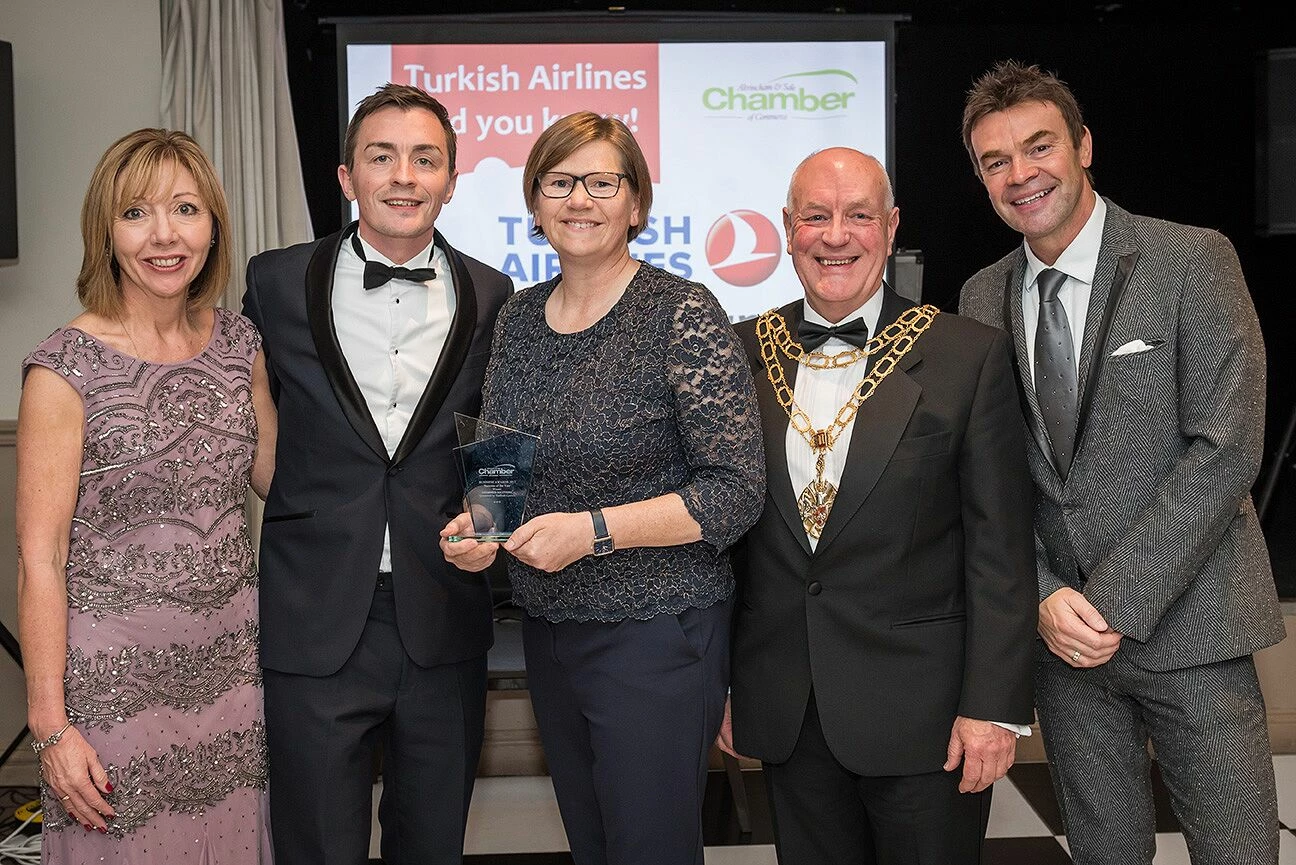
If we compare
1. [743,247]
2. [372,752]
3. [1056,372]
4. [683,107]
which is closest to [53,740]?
[372,752]

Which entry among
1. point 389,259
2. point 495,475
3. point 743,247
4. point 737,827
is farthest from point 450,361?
point 743,247

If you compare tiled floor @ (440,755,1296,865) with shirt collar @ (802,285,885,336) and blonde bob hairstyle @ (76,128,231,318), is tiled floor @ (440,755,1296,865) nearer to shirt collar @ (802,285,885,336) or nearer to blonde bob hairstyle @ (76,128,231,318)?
shirt collar @ (802,285,885,336)

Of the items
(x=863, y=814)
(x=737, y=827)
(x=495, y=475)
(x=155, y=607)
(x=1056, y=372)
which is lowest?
(x=737, y=827)

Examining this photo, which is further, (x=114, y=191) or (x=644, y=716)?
(x=114, y=191)

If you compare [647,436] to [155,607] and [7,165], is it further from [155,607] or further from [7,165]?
[7,165]

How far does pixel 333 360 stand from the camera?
2.23m

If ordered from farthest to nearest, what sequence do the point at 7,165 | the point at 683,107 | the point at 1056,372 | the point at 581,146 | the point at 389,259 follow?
the point at 683,107, the point at 7,165, the point at 389,259, the point at 1056,372, the point at 581,146

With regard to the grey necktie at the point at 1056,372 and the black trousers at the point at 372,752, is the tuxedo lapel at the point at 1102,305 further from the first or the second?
the black trousers at the point at 372,752

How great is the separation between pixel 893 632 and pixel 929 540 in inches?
6.5

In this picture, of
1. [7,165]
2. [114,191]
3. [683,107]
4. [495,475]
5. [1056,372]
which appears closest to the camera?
[495,475]

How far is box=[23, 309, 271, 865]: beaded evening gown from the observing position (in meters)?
2.08

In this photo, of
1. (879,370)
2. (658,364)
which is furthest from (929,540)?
(658,364)

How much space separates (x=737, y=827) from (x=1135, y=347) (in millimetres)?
2095

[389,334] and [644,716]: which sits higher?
[389,334]
